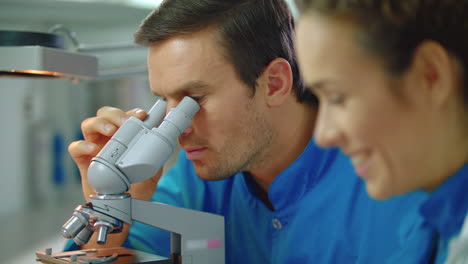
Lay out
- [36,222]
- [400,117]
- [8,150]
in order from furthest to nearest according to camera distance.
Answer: [8,150] < [36,222] < [400,117]

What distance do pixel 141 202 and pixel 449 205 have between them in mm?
718

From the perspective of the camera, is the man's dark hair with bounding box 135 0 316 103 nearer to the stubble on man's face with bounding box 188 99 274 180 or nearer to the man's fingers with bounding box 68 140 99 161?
the stubble on man's face with bounding box 188 99 274 180

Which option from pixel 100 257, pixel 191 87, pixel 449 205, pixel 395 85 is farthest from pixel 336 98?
pixel 100 257

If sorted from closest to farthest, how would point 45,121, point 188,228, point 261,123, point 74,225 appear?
1. point 74,225
2. point 188,228
3. point 261,123
4. point 45,121

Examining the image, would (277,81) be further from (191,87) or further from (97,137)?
(97,137)

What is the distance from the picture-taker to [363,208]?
1.31 metres

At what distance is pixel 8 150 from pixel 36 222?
951 mm

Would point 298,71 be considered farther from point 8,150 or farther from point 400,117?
point 8,150

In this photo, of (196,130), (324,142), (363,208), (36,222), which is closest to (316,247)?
(363,208)

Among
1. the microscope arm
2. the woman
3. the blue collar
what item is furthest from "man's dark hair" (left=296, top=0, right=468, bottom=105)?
the microscope arm

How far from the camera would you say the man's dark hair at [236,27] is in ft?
4.55

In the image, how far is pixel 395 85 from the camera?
29.0 inches

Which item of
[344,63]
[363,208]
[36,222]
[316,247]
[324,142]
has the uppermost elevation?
[344,63]

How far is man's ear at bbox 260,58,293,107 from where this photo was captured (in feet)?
4.67
